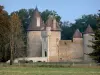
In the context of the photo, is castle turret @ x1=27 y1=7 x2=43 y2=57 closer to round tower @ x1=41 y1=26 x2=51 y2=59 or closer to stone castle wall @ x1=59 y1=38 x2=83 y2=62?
round tower @ x1=41 y1=26 x2=51 y2=59

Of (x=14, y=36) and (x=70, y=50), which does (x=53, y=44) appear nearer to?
(x=70, y=50)

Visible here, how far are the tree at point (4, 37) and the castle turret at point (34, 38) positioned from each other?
12576mm

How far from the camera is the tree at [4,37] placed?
4492 cm

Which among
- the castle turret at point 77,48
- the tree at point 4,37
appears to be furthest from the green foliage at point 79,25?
the tree at point 4,37

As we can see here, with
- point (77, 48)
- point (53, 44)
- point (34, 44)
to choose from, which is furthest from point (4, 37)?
point (34, 44)

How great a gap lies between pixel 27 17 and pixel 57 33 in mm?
30031

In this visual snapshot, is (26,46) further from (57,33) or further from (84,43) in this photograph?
(84,43)

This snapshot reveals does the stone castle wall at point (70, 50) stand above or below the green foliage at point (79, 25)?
below

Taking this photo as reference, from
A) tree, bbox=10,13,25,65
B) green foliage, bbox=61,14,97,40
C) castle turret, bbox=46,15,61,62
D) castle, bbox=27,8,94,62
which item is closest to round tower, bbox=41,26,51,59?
castle, bbox=27,8,94,62

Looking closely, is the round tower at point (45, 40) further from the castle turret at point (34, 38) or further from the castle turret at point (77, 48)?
the castle turret at point (77, 48)

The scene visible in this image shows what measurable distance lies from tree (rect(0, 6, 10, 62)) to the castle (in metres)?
11.1

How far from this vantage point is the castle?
2985 inches

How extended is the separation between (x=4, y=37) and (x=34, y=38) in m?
27.3

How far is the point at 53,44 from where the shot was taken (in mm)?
77875
